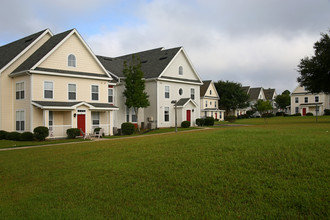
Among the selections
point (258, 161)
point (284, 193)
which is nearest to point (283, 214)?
point (284, 193)

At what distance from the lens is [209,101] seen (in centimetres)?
6531

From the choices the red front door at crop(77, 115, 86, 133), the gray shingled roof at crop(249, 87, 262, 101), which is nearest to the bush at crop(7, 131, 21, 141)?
the red front door at crop(77, 115, 86, 133)

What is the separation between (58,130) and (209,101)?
145 ft

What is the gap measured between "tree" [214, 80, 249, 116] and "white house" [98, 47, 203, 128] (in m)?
32.9

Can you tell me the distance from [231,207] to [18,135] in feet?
72.0

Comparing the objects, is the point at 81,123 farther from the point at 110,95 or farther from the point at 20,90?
the point at 110,95

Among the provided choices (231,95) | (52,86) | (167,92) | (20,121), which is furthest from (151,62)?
(231,95)

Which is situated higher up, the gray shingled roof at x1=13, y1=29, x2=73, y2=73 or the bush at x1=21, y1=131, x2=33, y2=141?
the gray shingled roof at x1=13, y1=29, x2=73, y2=73

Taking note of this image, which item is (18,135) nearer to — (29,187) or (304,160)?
(29,187)

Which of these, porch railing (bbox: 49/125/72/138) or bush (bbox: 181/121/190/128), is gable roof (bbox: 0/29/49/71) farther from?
bush (bbox: 181/121/190/128)

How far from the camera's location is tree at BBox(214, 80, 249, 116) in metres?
70.8

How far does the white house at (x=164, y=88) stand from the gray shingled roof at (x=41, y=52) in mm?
7913

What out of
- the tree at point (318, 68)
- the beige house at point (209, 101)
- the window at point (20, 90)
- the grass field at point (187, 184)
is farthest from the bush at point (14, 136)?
the beige house at point (209, 101)

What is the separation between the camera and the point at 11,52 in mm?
28406
